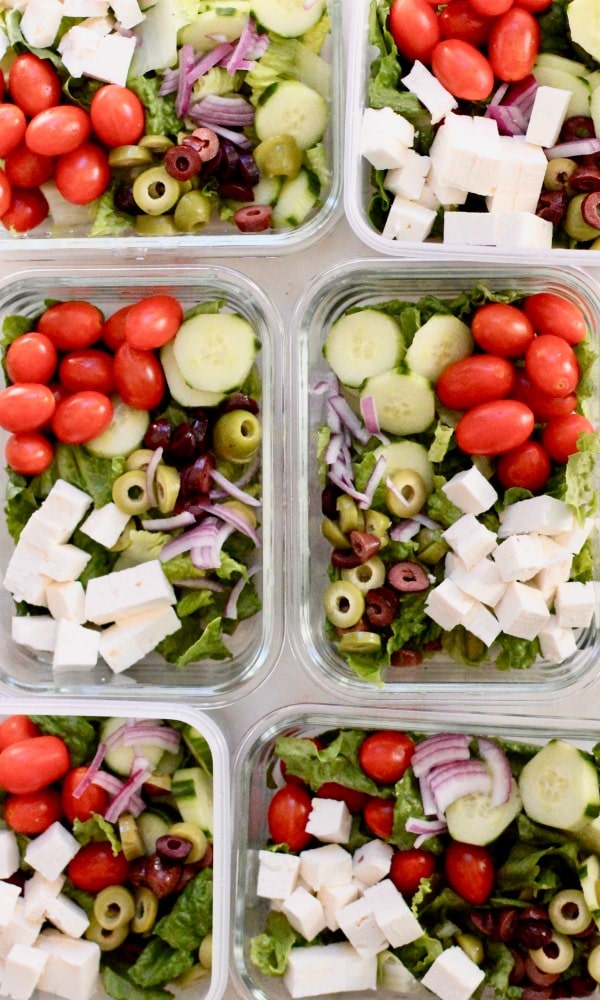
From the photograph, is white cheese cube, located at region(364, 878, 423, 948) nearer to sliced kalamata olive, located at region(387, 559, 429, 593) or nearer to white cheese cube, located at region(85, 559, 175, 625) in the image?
sliced kalamata olive, located at region(387, 559, 429, 593)

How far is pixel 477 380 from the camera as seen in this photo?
6.43 ft

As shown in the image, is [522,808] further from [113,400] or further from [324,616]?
[113,400]

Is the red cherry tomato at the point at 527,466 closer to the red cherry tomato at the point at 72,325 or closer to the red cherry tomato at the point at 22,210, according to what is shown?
the red cherry tomato at the point at 72,325

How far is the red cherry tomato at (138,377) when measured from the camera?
6.66 ft

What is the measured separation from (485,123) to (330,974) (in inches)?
67.5

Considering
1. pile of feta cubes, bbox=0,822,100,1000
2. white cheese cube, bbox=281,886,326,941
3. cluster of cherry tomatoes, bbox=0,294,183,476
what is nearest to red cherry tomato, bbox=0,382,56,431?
cluster of cherry tomatoes, bbox=0,294,183,476

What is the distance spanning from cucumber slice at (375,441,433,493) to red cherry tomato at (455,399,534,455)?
0.10m

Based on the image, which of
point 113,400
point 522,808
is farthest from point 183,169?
point 522,808

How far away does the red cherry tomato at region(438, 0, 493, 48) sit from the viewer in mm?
2039

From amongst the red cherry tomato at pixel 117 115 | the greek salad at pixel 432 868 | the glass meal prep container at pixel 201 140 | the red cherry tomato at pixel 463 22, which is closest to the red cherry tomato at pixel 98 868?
the greek salad at pixel 432 868

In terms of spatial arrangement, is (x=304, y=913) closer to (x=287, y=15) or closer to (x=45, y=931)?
(x=45, y=931)

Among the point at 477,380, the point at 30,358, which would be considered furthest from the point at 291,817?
the point at 30,358

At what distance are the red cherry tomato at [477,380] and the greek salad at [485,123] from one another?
236 mm

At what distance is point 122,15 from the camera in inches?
81.0
